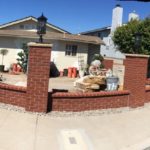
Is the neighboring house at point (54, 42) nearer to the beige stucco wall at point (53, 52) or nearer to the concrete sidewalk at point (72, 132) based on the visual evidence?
the beige stucco wall at point (53, 52)

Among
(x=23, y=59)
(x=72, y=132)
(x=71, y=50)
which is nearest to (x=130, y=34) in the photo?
(x=71, y=50)

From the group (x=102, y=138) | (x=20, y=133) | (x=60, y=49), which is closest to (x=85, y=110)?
(x=102, y=138)

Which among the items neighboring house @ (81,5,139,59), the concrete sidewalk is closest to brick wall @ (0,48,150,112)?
the concrete sidewalk

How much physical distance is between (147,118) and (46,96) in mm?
3190

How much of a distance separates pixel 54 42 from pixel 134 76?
16.3 meters

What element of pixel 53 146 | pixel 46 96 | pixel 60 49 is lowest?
pixel 53 146

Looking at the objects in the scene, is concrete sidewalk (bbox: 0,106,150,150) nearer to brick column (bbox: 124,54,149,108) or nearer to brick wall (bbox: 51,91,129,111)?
brick wall (bbox: 51,91,129,111)

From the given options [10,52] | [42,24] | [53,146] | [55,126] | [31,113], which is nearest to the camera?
[53,146]

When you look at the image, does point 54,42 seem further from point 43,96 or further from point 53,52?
point 43,96

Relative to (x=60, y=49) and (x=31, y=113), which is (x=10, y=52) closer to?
(x=60, y=49)

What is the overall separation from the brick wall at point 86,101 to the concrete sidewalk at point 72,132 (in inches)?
12.8

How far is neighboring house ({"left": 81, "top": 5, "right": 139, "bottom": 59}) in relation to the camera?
39156 mm

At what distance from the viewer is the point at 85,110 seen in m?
9.99

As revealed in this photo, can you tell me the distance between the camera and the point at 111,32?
132 ft
